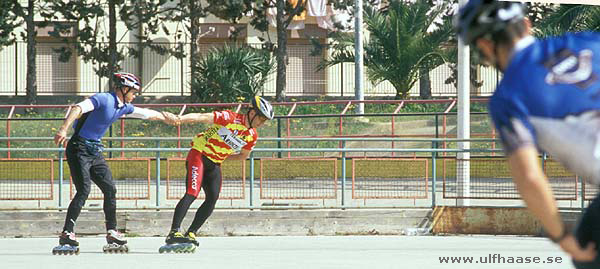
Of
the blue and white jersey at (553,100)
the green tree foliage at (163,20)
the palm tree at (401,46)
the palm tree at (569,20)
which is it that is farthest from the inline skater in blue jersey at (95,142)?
the green tree foliage at (163,20)

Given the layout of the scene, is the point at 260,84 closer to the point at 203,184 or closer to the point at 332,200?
the point at 332,200

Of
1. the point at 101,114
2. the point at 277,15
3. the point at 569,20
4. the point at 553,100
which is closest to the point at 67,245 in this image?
the point at 101,114

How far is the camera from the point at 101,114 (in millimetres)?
11148

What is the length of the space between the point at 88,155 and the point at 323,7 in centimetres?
3218

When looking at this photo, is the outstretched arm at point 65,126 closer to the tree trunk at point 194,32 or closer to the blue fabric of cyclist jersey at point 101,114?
the blue fabric of cyclist jersey at point 101,114

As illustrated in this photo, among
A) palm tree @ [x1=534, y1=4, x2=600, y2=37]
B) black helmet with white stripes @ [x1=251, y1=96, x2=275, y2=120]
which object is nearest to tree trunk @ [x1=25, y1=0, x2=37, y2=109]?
palm tree @ [x1=534, y1=4, x2=600, y2=37]

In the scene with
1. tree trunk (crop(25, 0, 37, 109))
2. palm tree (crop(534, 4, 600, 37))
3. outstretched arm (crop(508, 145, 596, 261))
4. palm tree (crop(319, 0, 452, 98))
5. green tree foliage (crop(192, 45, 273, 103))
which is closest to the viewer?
outstretched arm (crop(508, 145, 596, 261))

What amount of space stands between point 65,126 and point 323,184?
212 inches

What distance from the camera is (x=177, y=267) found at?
10148 millimetres

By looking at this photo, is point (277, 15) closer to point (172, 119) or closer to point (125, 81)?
point (125, 81)

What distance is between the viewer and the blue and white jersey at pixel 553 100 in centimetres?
376

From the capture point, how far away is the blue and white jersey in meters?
3.76

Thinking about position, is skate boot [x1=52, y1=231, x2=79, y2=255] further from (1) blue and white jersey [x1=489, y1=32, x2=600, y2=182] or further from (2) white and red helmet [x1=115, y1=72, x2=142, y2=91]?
(1) blue and white jersey [x1=489, y1=32, x2=600, y2=182]

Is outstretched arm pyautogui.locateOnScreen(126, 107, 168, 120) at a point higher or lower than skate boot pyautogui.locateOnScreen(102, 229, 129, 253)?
higher
